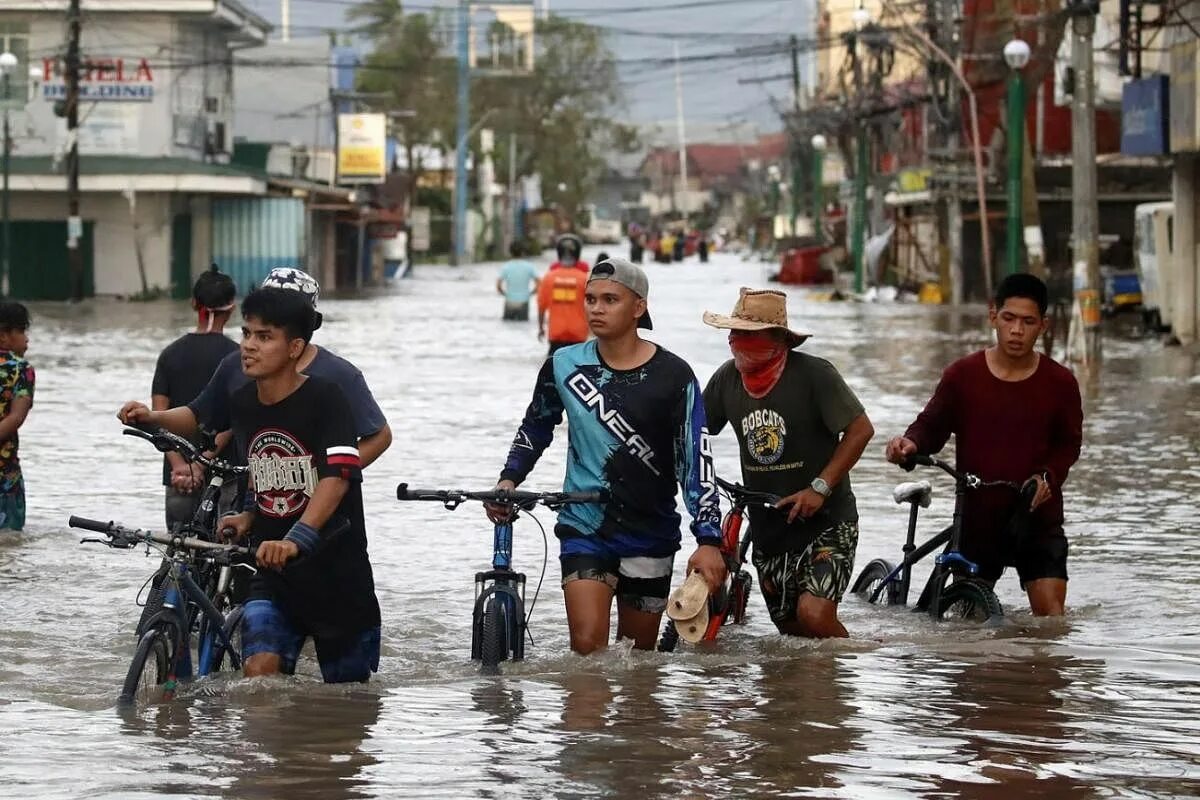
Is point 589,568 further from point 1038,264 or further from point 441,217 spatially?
point 441,217

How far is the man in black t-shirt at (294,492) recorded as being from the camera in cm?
700

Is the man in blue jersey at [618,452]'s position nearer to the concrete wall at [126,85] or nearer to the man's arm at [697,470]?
the man's arm at [697,470]

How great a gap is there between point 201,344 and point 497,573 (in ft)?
8.47

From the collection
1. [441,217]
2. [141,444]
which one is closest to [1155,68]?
[141,444]

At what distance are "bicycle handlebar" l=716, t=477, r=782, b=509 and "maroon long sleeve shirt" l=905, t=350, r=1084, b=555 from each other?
90 centimetres

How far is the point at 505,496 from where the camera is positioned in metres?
7.75

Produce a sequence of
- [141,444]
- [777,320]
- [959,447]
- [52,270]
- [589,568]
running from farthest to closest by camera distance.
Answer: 1. [52,270]
2. [141,444]
3. [959,447]
4. [777,320]
5. [589,568]

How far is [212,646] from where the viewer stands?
25.0 feet

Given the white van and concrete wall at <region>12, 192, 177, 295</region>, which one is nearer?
the white van

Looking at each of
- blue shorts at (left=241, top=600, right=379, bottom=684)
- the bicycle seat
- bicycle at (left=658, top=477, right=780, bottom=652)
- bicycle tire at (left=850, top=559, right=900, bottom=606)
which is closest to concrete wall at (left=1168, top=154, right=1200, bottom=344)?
bicycle tire at (left=850, top=559, right=900, bottom=606)

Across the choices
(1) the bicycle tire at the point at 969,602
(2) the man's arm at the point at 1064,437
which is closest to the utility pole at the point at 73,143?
(1) the bicycle tire at the point at 969,602

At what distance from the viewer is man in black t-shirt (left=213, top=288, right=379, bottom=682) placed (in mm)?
7004

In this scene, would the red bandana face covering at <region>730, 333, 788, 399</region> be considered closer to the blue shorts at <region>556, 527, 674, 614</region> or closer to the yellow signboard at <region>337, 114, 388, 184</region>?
the blue shorts at <region>556, 527, 674, 614</region>

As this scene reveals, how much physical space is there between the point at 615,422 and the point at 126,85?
4732 centimetres
